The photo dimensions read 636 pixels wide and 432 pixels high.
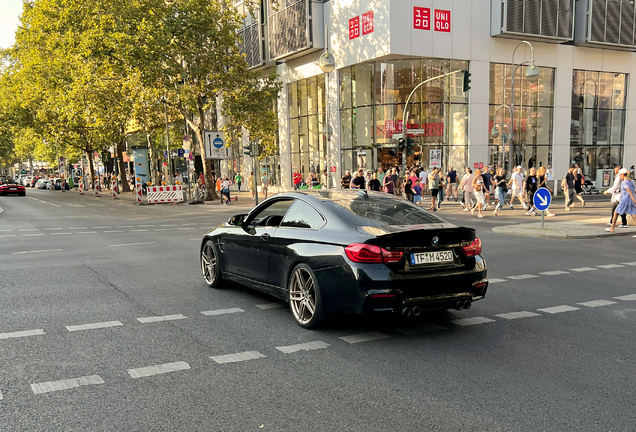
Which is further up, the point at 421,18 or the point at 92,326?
the point at 421,18

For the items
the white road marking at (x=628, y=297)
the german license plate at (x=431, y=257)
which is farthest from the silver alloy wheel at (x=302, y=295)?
the white road marking at (x=628, y=297)

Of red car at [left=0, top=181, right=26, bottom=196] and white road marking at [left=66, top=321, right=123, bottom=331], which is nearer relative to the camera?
white road marking at [left=66, top=321, right=123, bottom=331]

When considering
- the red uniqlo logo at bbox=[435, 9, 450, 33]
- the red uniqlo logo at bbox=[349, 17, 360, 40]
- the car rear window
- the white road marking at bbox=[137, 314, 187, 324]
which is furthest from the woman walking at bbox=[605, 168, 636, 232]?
the red uniqlo logo at bbox=[349, 17, 360, 40]

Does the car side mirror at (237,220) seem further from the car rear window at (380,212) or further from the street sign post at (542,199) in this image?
the street sign post at (542,199)

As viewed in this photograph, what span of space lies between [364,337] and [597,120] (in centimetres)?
3640

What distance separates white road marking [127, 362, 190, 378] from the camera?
4289 millimetres

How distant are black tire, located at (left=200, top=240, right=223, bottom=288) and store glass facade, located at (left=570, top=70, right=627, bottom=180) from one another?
108 feet

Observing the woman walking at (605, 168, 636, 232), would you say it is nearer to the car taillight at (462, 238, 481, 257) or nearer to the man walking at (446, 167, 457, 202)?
the car taillight at (462, 238, 481, 257)

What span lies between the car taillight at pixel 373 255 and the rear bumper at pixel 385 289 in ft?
0.17

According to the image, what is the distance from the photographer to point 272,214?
21.5 ft

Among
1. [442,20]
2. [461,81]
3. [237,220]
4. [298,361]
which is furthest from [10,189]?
[298,361]

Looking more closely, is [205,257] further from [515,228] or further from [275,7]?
[275,7]

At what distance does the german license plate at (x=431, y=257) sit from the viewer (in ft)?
16.8

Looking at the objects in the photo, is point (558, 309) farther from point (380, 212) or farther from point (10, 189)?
point (10, 189)
